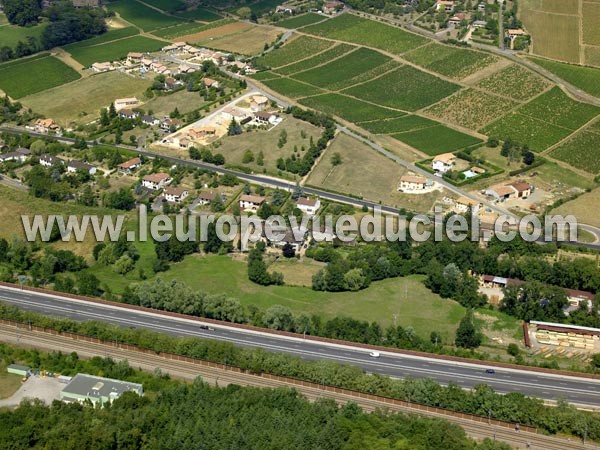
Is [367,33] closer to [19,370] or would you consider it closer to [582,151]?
[582,151]

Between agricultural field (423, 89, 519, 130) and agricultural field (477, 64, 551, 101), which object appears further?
agricultural field (477, 64, 551, 101)

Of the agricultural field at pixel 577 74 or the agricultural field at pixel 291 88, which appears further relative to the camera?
the agricultural field at pixel 291 88

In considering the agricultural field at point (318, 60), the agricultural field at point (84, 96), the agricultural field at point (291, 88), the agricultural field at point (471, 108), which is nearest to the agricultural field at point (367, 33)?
the agricultural field at point (318, 60)

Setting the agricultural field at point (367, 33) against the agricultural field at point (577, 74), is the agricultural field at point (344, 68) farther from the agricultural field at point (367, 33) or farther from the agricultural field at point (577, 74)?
the agricultural field at point (577, 74)

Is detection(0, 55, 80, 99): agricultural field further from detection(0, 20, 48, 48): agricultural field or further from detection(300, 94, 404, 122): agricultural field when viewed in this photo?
detection(300, 94, 404, 122): agricultural field

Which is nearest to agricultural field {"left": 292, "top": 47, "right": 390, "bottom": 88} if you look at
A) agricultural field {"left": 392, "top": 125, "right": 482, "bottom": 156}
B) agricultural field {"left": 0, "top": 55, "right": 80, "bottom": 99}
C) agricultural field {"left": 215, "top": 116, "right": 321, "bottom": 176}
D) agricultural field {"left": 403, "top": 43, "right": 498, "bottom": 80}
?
agricultural field {"left": 403, "top": 43, "right": 498, "bottom": 80}

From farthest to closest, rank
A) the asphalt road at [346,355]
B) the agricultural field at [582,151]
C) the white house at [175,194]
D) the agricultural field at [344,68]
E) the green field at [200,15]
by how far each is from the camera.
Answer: the green field at [200,15]
the agricultural field at [344,68]
the agricultural field at [582,151]
the white house at [175,194]
the asphalt road at [346,355]
